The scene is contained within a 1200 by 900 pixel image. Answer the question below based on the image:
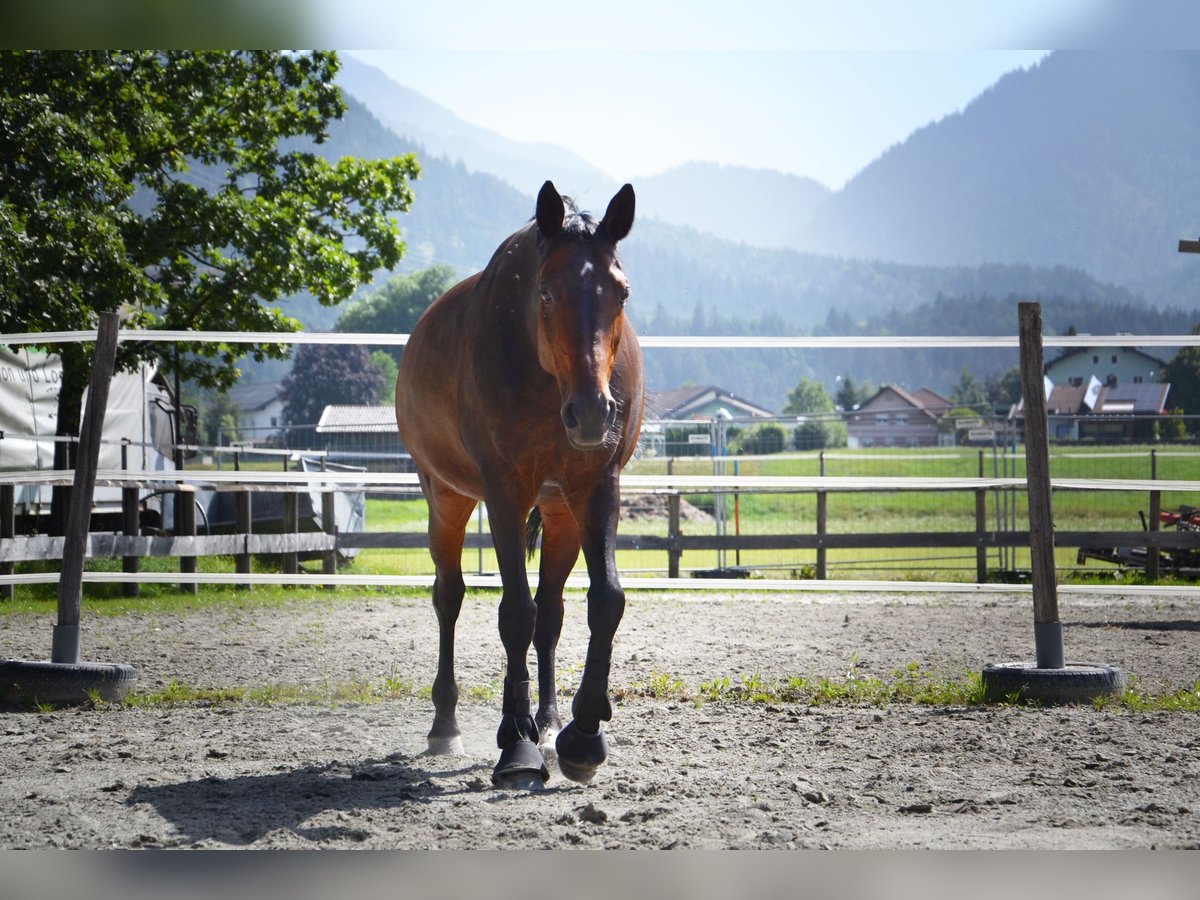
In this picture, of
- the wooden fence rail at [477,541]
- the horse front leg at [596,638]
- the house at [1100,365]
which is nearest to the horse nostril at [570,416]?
the horse front leg at [596,638]

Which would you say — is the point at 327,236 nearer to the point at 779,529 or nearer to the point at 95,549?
the point at 95,549

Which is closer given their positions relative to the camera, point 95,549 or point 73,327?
point 95,549

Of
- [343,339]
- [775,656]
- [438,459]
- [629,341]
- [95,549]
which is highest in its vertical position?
[343,339]

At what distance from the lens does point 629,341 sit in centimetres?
373

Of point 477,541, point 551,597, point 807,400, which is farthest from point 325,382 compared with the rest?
point 551,597

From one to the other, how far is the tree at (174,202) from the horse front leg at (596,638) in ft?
24.1

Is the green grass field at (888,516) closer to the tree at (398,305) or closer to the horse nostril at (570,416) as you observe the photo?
the horse nostril at (570,416)

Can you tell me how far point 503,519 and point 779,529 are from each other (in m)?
21.3

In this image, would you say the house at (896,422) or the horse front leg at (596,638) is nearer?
the horse front leg at (596,638)

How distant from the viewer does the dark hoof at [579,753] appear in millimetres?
3193

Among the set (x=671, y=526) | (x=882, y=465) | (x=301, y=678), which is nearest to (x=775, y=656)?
(x=301, y=678)

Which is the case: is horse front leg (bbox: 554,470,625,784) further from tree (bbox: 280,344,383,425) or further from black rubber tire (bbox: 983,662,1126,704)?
tree (bbox: 280,344,383,425)

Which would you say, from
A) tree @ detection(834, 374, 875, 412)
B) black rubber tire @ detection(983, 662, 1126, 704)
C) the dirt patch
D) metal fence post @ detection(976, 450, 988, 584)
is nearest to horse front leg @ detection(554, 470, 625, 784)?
the dirt patch

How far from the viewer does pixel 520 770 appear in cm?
326
